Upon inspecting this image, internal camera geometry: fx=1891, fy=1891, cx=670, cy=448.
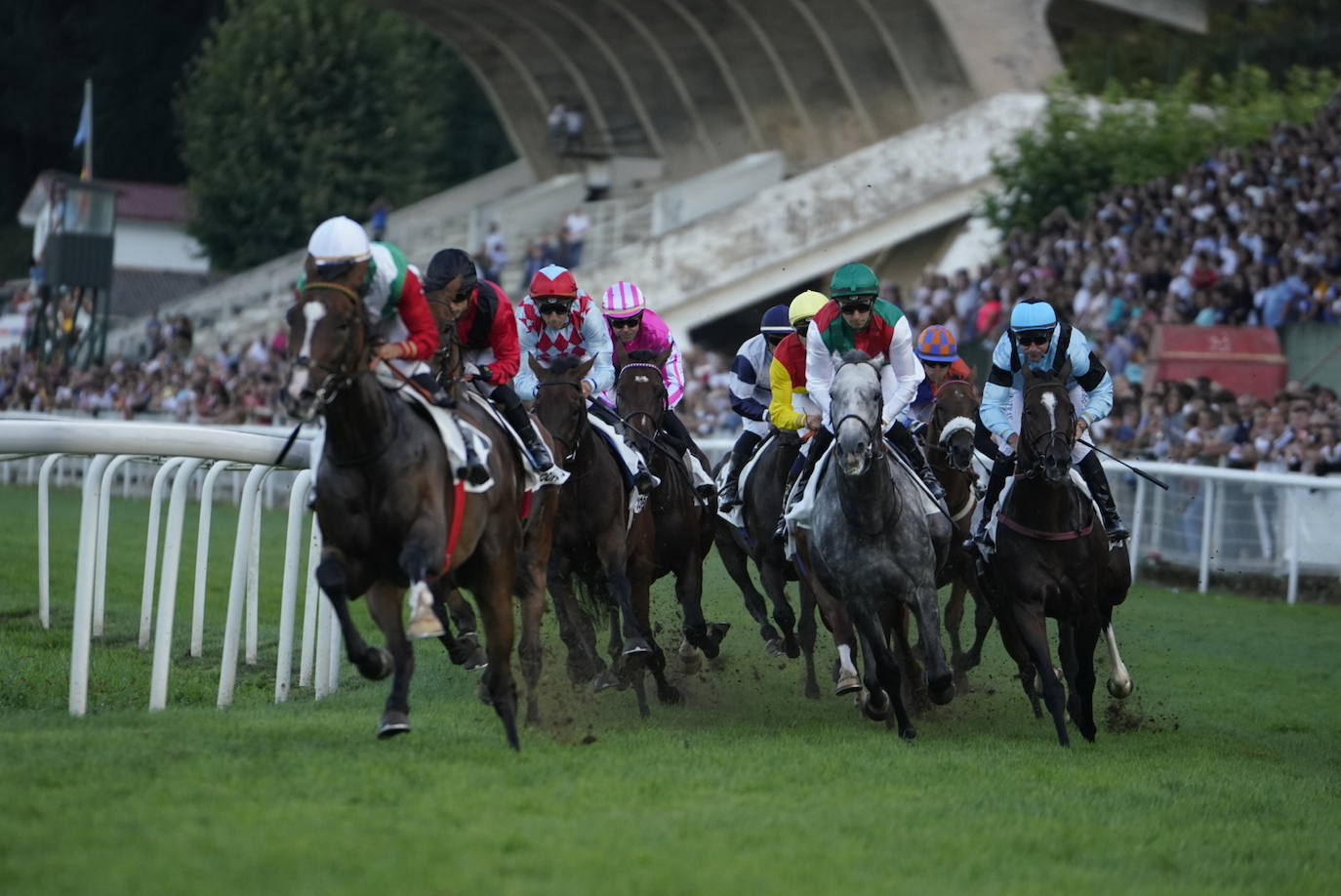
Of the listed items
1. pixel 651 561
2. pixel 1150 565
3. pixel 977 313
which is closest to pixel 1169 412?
pixel 1150 565

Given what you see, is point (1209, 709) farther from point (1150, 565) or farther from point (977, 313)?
point (977, 313)

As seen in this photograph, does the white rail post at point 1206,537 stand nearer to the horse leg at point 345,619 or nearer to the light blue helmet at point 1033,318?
the light blue helmet at point 1033,318

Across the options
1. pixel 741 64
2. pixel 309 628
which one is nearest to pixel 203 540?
pixel 309 628

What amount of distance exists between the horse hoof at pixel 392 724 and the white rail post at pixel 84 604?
47.7 inches

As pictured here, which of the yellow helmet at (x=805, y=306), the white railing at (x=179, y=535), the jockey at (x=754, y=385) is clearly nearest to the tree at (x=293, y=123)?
the jockey at (x=754, y=385)

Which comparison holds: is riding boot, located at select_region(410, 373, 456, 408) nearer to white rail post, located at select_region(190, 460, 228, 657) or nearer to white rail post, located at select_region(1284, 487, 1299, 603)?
white rail post, located at select_region(190, 460, 228, 657)

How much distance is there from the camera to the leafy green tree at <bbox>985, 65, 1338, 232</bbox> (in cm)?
2472

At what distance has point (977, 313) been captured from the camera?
21.2 meters

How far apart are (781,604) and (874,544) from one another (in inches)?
76.4

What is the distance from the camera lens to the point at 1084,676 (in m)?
8.25

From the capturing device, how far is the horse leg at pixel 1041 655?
26.0 ft

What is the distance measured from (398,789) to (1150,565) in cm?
1019

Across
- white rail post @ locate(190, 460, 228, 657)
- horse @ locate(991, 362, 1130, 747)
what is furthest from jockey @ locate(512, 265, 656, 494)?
horse @ locate(991, 362, 1130, 747)

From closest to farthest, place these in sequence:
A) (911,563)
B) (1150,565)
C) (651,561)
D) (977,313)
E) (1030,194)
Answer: (911,563)
(651,561)
(1150,565)
(977,313)
(1030,194)
